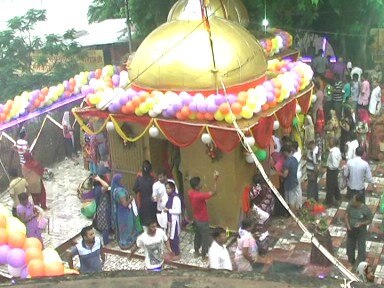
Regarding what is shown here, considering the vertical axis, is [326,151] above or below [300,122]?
below

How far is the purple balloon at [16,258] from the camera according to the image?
674cm

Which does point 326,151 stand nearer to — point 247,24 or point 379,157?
point 379,157

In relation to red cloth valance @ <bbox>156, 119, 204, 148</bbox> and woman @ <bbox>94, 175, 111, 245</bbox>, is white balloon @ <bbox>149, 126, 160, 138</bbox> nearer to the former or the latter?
red cloth valance @ <bbox>156, 119, 204, 148</bbox>

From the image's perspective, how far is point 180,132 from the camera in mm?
9789

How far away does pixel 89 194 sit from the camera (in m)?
11.5

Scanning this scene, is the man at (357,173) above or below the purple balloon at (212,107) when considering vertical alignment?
below

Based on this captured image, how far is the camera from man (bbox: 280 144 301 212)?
10109 millimetres

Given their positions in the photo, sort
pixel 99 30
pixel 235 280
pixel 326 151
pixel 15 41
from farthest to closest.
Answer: pixel 99 30 → pixel 15 41 → pixel 326 151 → pixel 235 280

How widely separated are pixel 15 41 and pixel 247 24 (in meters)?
7.02

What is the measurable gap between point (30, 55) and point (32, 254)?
1328 centimetres

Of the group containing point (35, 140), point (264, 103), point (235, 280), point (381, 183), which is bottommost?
point (381, 183)

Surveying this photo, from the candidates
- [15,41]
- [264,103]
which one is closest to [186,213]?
[264,103]

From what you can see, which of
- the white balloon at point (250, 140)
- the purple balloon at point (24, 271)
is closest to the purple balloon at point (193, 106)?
the white balloon at point (250, 140)

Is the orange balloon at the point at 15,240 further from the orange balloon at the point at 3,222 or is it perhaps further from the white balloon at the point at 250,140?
the white balloon at the point at 250,140
